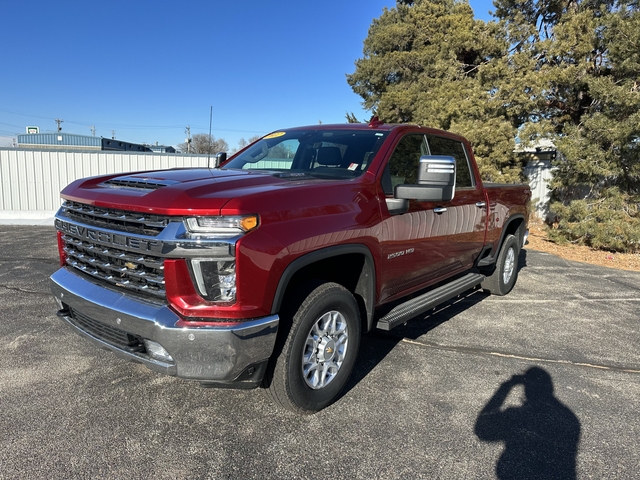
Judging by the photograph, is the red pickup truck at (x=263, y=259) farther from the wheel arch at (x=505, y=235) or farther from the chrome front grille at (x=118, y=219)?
the wheel arch at (x=505, y=235)

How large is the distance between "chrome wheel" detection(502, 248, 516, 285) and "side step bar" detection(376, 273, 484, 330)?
114 centimetres

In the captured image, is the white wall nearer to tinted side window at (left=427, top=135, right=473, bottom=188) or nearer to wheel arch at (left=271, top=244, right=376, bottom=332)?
tinted side window at (left=427, top=135, right=473, bottom=188)

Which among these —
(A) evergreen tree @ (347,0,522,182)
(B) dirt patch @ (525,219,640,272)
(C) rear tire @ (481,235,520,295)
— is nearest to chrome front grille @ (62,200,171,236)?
(C) rear tire @ (481,235,520,295)

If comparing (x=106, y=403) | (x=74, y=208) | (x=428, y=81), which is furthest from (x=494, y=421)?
(x=428, y=81)

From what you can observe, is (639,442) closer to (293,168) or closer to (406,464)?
(406,464)

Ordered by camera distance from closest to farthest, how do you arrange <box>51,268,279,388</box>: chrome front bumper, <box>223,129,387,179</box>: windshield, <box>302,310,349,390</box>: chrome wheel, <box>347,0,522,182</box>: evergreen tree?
<box>51,268,279,388</box>: chrome front bumper, <box>302,310,349,390</box>: chrome wheel, <box>223,129,387,179</box>: windshield, <box>347,0,522,182</box>: evergreen tree

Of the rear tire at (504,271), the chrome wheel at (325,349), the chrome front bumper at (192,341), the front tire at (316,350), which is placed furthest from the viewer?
the rear tire at (504,271)

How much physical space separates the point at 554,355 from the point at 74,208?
4.18 metres

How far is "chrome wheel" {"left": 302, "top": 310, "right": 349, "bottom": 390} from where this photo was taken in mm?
2887

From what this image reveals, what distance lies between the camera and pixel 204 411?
9.81 ft

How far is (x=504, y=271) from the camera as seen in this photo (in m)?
5.98

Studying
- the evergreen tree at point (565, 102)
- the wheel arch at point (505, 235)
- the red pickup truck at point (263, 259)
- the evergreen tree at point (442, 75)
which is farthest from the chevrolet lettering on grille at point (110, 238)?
the evergreen tree at point (442, 75)

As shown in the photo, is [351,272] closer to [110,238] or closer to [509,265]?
[110,238]

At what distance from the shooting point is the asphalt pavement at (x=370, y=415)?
8.15 ft
